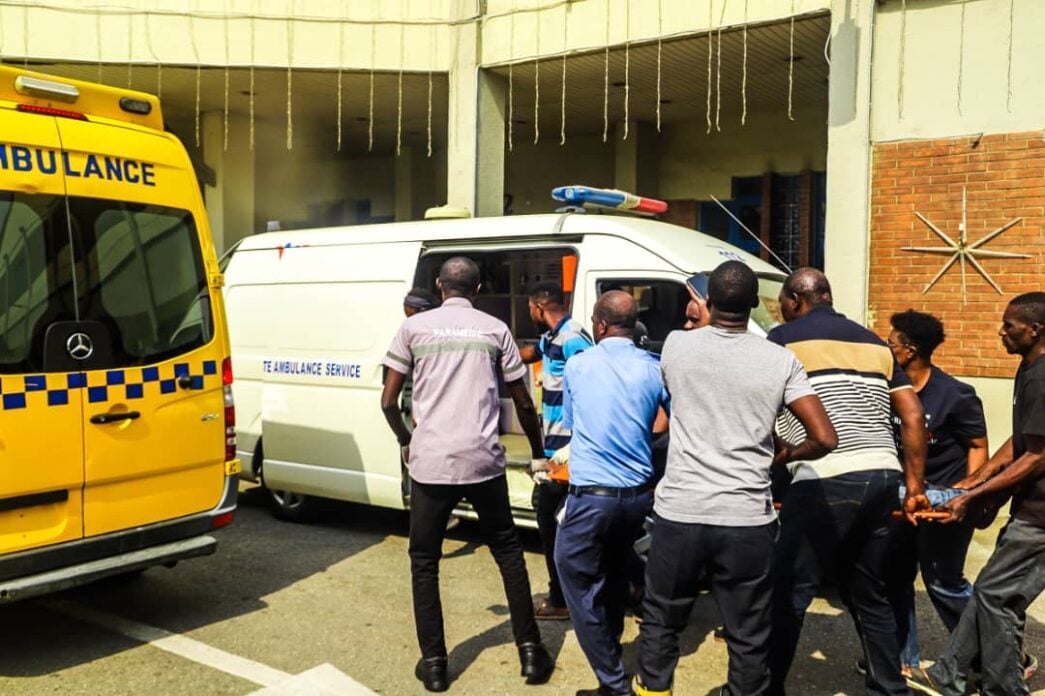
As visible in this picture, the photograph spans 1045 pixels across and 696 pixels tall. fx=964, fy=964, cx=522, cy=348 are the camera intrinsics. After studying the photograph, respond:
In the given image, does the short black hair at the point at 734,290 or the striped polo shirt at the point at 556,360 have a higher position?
the short black hair at the point at 734,290

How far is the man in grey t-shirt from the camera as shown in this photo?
10.7 feet

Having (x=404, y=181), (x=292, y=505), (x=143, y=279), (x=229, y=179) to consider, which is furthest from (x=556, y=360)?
(x=404, y=181)

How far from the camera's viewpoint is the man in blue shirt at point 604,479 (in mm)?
3779

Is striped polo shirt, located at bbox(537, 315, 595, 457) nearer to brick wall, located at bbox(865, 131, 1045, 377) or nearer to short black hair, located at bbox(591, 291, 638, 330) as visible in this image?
short black hair, located at bbox(591, 291, 638, 330)

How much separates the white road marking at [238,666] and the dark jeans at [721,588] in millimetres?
1426

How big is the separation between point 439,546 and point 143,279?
2.02m

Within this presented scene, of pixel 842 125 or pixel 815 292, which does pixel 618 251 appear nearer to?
pixel 815 292

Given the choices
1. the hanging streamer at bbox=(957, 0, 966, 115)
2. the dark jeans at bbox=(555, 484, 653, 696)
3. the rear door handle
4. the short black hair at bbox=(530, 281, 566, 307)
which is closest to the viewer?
the dark jeans at bbox=(555, 484, 653, 696)

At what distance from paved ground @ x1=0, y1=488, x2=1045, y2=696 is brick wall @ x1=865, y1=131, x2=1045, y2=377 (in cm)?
232

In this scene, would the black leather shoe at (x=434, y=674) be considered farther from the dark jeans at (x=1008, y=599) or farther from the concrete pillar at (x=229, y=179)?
the concrete pillar at (x=229, y=179)

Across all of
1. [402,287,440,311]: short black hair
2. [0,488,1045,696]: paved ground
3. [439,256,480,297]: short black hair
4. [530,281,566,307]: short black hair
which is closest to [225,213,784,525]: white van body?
[402,287,440,311]: short black hair

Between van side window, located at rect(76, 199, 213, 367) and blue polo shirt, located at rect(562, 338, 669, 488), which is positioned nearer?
blue polo shirt, located at rect(562, 338, 669, 488)

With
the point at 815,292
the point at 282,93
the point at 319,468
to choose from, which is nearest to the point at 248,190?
the point at 282,93

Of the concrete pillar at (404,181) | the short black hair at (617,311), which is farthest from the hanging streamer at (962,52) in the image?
the concrete pillar at (404,181)
